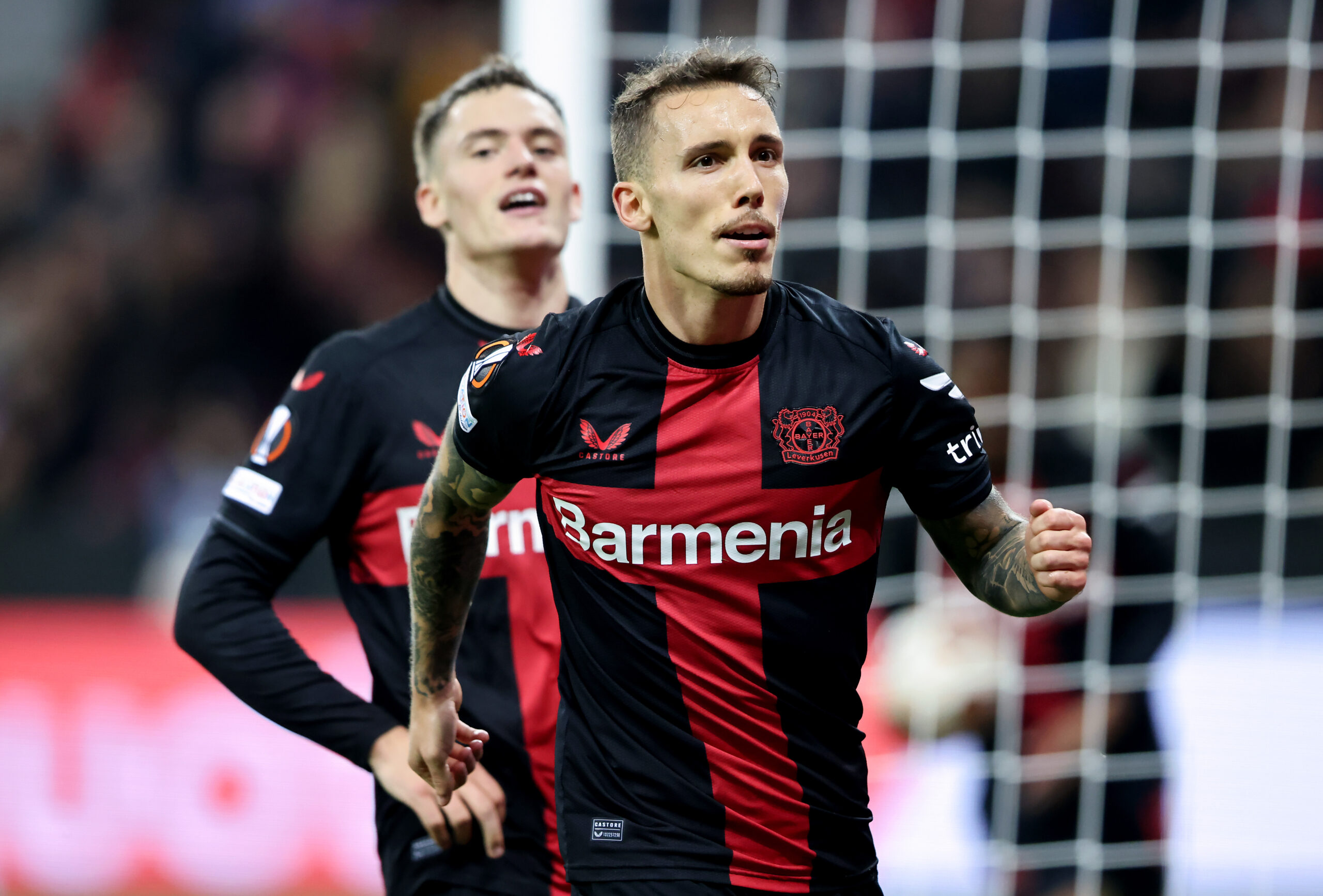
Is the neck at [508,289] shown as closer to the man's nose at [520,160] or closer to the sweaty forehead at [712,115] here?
the man's nose at [520,160]

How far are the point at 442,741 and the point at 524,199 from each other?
1292 millimetres

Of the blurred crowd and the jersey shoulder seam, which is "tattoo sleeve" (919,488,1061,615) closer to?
the jersey shoulder seam

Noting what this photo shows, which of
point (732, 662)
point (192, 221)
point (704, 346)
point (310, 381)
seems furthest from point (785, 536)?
point (192, 221)

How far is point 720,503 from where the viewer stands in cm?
247

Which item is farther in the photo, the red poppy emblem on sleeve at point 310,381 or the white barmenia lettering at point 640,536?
the red poppy emblem on sleeve at point 310,381

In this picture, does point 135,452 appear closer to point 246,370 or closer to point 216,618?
point 246,370

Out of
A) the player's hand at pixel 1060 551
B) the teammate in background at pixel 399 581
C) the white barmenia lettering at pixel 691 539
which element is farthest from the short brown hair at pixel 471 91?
the player's hand at pixel 1060 551

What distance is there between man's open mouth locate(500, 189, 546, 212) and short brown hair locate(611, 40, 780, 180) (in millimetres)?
718

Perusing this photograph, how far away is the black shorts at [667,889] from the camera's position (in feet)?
7.87

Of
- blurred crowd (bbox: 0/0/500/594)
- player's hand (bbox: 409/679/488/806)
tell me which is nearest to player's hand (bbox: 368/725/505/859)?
player's hand (bbox: 409/679/488/806)

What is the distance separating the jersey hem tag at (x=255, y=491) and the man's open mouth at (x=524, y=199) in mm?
809

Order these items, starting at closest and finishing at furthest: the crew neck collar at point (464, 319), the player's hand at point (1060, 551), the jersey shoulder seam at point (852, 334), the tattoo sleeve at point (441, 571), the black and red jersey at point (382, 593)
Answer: the player's hand at point (1060, 551) → the jersey shoulder seam at point (852, 334) → the tattoo sleeve at point (441, 571) → the black and red jersey at point (382, 593) → the crew neck collar at point (464, 319)

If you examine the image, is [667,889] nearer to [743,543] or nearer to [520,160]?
[743,543]

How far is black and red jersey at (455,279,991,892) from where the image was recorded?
2.46m
